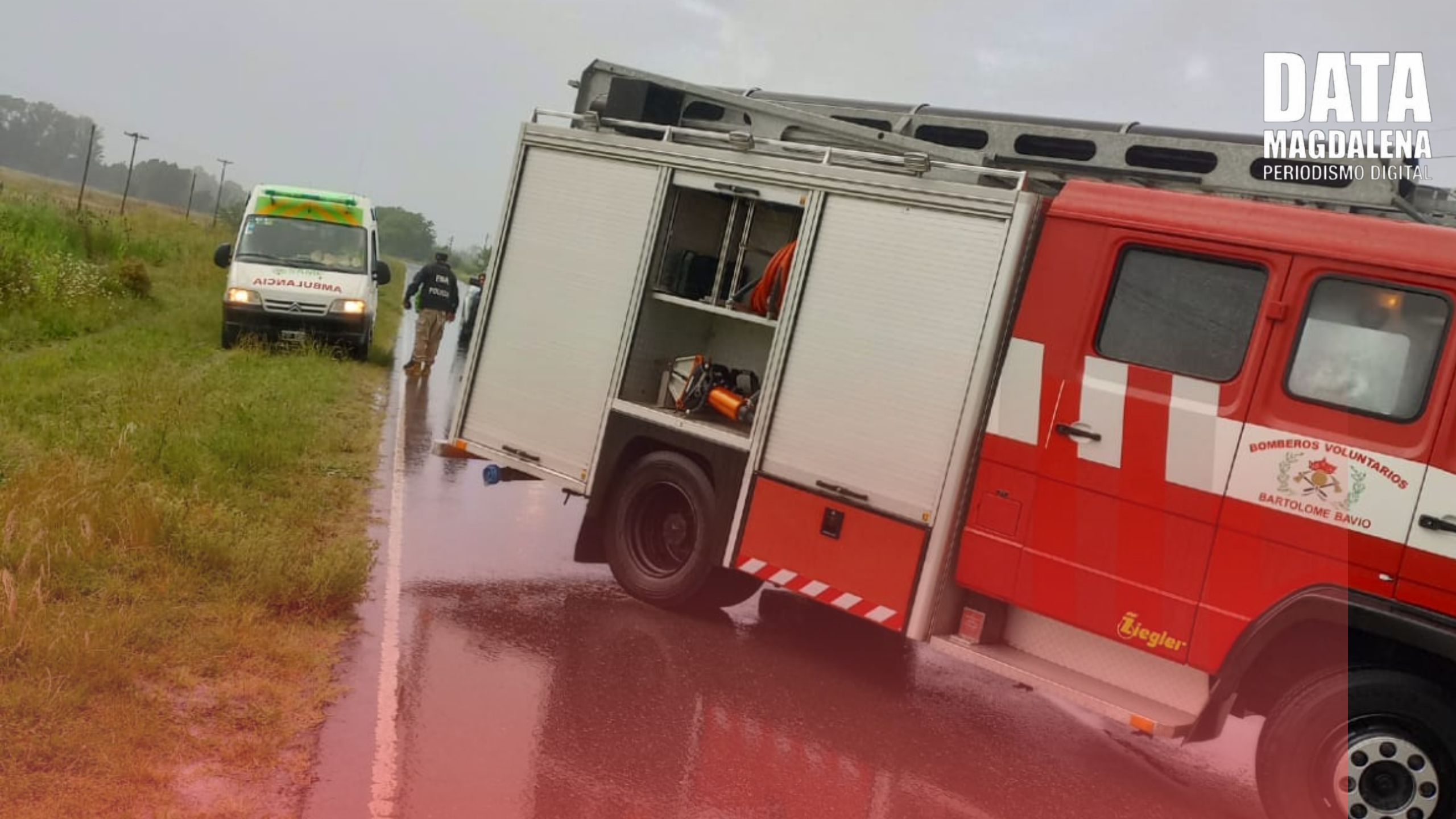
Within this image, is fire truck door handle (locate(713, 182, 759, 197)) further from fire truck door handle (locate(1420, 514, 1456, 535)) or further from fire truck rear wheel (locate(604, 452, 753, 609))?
fire truck door handle (locate(1420, 514, 1456, 535))

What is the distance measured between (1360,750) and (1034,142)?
4.57 m

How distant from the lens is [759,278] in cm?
891

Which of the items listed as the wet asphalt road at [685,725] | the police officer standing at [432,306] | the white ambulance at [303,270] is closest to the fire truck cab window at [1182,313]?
the wet asphalt road at [685,725]

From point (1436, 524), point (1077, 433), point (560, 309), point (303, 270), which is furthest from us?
point (303, 270)

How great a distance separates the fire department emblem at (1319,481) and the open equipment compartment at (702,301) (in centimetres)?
342

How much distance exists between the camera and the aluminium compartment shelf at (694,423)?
8320 mm


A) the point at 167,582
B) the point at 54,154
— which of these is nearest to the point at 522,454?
the point at 167,582

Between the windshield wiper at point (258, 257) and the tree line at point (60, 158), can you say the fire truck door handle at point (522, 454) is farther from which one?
the tree line at point (60, 158)

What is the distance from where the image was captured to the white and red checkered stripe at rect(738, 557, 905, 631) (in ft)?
24.1

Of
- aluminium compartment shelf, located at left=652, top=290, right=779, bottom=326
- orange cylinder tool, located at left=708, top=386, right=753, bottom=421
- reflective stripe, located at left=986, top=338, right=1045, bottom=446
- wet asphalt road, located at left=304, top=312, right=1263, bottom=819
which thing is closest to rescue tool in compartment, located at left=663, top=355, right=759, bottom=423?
orange cylinder tool, located at left=708, top=386, right=753, bottom=421

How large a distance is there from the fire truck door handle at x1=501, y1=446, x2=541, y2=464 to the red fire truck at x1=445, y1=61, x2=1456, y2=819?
57mm

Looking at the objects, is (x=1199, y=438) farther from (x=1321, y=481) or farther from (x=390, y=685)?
(x=390, y=685)

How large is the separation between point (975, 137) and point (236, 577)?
18.5 ft

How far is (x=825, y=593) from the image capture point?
7727 mm
